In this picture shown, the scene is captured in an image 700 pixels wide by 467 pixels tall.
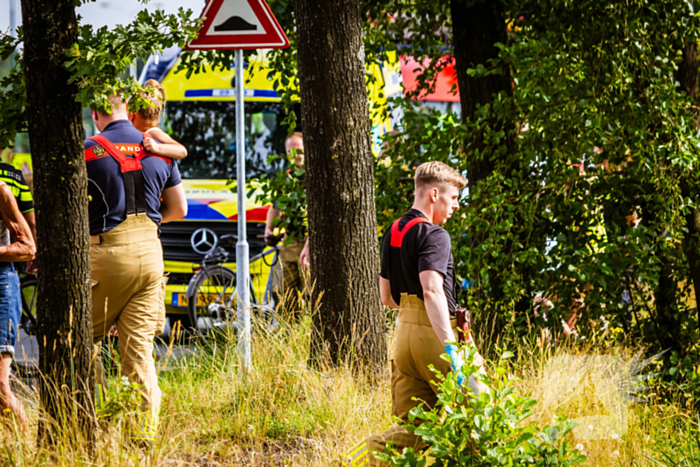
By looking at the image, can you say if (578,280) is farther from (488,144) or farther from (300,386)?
(300,386)

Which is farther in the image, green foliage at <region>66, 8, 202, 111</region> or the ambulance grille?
the ambulance grille

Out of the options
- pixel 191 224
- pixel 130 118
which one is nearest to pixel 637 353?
pixel 130 118

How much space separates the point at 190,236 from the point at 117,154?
459cm

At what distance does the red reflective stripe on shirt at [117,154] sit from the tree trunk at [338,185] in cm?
126

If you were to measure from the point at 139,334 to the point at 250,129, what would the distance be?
219 inches

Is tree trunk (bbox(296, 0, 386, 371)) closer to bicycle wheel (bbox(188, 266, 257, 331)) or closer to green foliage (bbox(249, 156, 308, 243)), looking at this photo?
green foliage (bbox(249, 156, 308, 243))

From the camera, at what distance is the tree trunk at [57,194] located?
3.18 m

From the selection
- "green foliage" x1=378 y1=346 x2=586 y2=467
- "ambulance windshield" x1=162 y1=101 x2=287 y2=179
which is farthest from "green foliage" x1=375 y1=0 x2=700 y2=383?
"ambulance windshield" x1=162 y1=101 x2=287 y2=179

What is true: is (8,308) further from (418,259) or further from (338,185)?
(418,259)

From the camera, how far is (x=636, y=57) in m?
4.98

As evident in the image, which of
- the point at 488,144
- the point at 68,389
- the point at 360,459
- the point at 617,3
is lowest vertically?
the point at 360,459

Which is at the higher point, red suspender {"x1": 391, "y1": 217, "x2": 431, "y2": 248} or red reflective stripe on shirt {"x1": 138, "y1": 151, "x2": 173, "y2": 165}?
red reflective stripe on shirt {"x1": 138, "y1": 151, "x2": 173, "y2": 165}

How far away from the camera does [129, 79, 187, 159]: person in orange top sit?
416 centimetres

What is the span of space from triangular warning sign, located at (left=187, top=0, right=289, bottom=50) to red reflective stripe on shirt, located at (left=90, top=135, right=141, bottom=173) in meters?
1.21
